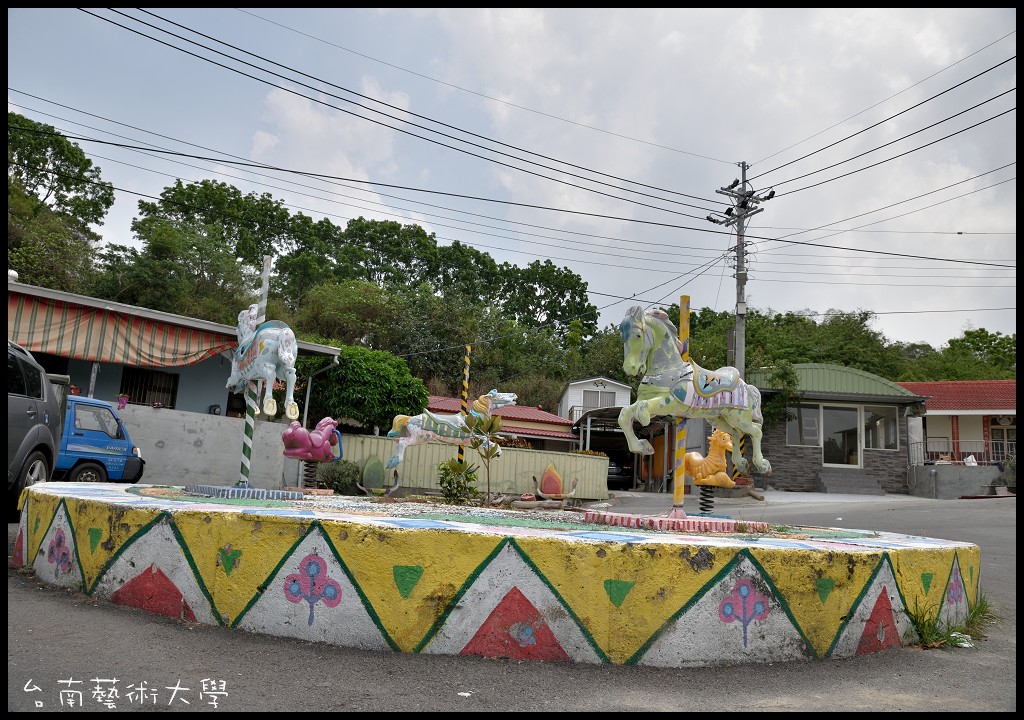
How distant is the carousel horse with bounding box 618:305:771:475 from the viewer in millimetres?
6539

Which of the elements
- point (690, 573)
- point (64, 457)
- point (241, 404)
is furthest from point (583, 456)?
point (690, 573)

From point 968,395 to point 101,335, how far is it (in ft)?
98.8

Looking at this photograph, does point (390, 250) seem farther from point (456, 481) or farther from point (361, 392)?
point (456, 481)

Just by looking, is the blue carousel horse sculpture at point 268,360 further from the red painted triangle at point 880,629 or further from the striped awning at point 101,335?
the striped awning at point 101,335

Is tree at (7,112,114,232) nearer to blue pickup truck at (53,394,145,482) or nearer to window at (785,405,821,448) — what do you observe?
blue pickup truck at (53,394,145,482)

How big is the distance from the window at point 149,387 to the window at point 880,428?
20.7 m

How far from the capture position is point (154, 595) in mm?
4395

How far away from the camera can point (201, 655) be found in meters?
3.64

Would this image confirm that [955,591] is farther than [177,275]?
No

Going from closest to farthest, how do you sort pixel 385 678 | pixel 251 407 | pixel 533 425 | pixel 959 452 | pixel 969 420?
1. pixel 385 678
2. pixel 251 407
3. pixel 959 452
4. pixel 969 420
5. pixel 533 425

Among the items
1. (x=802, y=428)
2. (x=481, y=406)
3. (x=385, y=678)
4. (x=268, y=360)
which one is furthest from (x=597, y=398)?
(x=385, y=678)

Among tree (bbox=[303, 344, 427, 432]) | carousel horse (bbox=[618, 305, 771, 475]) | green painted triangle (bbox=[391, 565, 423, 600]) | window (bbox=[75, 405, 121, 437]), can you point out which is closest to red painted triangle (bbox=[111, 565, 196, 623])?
green painted triangle (bbox=[391, 565, 423, 600])

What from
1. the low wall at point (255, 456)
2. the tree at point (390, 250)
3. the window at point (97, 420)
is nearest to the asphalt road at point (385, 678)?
the window at point (97, 420)

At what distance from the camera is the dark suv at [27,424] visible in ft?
23.8
